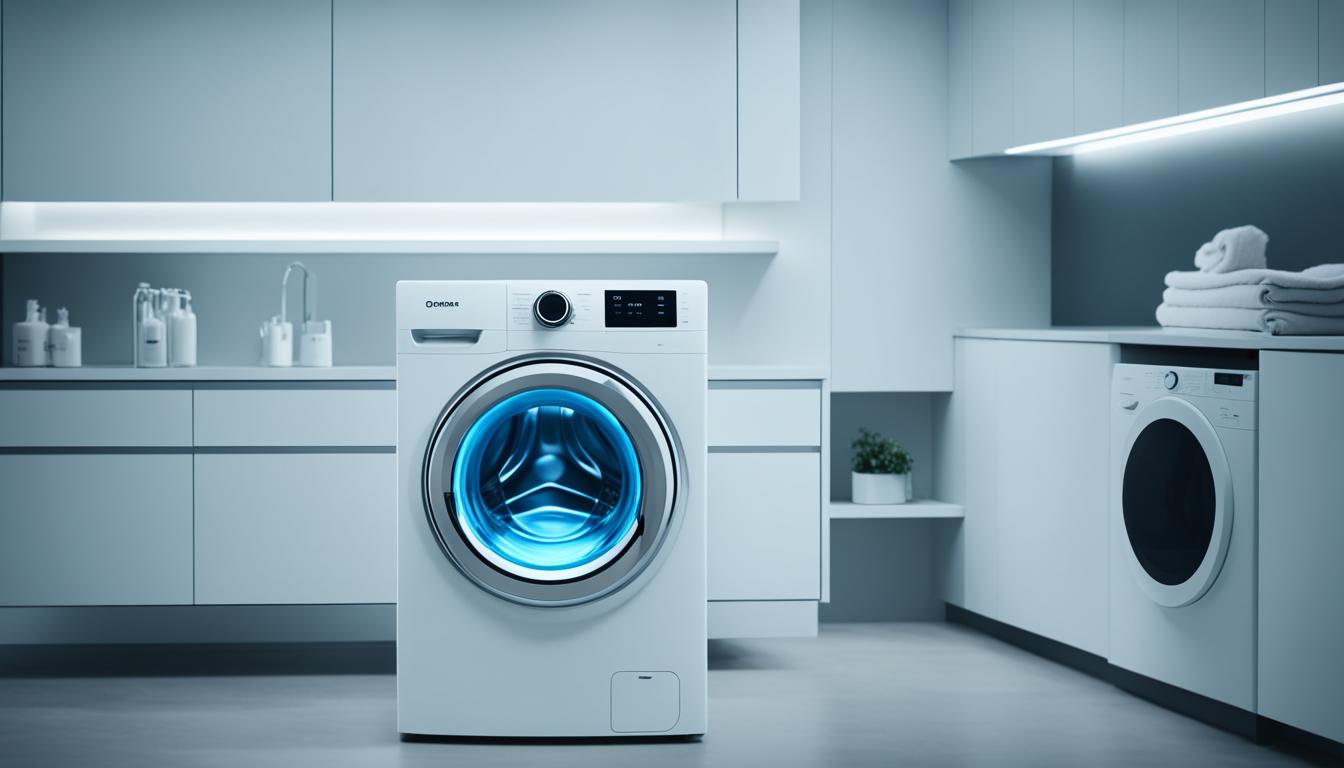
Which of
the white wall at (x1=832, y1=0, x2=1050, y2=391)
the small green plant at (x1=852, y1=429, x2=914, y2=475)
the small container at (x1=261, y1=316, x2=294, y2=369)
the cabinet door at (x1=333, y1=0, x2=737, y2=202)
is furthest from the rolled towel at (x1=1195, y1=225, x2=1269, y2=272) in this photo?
the small container at (x1=261, y1=316, x2=294, y2=369)

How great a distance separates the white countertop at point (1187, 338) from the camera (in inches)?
105

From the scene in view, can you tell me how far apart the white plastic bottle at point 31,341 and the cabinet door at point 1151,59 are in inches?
120

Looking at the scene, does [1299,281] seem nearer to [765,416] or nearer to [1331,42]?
[1331,42]

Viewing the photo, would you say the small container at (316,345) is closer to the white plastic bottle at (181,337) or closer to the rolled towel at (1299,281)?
the white plastic bottle at (181,337)

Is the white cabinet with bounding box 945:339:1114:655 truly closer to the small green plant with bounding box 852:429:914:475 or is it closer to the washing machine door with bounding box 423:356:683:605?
the small green plant with bounding box 852:429:914:475

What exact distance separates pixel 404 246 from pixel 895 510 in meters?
1.71

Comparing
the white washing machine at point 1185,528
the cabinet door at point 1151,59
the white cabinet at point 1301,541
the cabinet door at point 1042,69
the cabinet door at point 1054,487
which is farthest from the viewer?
the cabinet door at point 1042,69

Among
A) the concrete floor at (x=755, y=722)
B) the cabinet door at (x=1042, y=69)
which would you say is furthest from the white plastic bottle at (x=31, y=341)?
the cabinet door at (x=1042, y=69)

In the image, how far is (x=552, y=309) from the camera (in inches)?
110

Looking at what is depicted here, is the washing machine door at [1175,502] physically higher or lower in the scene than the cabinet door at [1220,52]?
lower

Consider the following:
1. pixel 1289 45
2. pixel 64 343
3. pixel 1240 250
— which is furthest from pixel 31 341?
pixel 1289 45

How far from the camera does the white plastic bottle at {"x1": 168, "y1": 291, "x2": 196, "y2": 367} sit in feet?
12.4

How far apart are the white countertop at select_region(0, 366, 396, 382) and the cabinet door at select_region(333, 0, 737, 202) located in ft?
1.88

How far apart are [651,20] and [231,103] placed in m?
1.24
